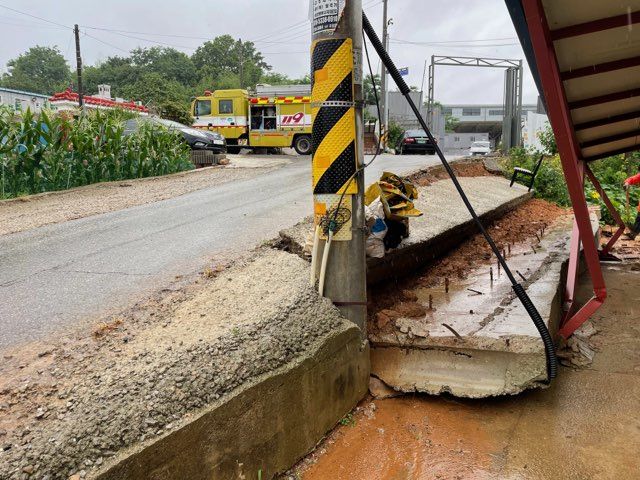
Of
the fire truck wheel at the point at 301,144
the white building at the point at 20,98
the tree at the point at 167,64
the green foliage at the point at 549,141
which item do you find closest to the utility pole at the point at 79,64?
the white building at the point at 20,98

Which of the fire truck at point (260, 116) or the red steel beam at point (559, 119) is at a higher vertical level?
the fire truck at point (260, 116)

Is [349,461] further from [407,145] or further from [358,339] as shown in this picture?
[407,145]

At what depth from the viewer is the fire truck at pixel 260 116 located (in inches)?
883

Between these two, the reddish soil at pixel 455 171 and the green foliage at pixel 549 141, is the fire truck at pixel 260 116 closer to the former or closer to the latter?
the green foliage at pixel 549 141

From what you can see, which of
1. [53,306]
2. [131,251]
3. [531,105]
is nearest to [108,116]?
[131,251]

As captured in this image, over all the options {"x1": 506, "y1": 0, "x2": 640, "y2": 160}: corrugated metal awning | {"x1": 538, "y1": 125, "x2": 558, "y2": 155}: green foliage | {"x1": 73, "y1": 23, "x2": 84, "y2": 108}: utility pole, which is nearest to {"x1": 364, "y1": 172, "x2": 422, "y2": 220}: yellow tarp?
{"x1": 506, "y1": 0, "x2": 640, "y2": 160}: corrugated metal awning

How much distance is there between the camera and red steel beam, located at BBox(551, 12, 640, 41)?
325 centimetres

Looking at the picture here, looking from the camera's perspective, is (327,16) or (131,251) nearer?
(327,16)

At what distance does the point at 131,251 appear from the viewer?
219 inches

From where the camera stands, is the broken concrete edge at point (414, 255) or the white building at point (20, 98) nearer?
the broken concrete edge at point (414, 255)

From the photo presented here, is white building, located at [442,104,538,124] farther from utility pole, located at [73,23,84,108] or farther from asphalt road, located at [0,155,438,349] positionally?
asphalt road, located at [0,155,438,349]

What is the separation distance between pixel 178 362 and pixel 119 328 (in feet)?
2.71

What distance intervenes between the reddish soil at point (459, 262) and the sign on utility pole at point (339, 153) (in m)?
0.66

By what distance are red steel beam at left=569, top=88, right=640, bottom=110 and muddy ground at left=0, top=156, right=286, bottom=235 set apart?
6.63m
